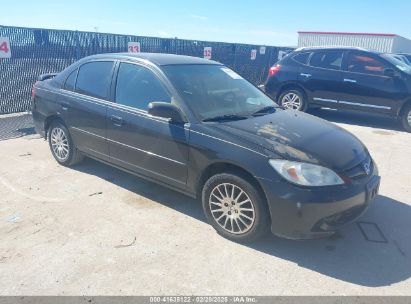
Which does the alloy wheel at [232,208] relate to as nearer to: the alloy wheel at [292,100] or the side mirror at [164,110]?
the side mirror at [164,110]

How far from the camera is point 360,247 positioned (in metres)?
3.45

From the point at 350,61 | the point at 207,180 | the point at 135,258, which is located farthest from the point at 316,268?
the point at 350,61

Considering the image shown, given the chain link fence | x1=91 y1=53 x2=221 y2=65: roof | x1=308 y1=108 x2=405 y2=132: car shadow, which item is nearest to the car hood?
x1=91 y1=53 x2=221 y2=65: roof

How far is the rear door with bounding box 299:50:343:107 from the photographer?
8.60 meters

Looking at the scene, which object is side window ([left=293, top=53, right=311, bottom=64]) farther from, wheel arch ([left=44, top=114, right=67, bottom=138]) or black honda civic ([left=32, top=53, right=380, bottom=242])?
wheel arch ([left=44, top=114, right=67, bottom=138])

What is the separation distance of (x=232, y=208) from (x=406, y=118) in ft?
20.9

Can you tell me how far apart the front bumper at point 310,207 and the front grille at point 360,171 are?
94 mm

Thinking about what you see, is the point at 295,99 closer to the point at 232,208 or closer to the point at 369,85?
A: the point at 369,85

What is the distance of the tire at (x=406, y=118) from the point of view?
315 inches

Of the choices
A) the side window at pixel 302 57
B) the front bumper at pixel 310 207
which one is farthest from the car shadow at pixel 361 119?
the front bumper at pixel 310 207

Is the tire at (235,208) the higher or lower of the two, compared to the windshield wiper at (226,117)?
lower

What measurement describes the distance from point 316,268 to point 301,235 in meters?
0.31

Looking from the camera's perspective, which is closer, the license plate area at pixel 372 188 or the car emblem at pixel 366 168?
the license plate area at pixel 372 188

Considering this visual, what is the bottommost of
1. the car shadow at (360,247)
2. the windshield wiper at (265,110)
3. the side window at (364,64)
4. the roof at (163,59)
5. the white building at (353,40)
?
the car shadow at (360,247)
